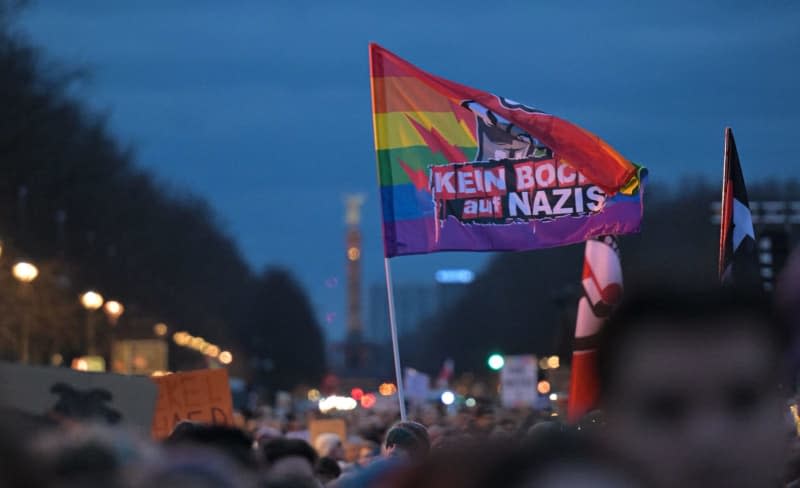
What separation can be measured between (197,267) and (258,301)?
4742cm

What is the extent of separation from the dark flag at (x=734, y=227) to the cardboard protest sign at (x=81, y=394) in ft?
11.8

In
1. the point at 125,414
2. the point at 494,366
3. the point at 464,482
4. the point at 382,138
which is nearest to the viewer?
the point at 464,482

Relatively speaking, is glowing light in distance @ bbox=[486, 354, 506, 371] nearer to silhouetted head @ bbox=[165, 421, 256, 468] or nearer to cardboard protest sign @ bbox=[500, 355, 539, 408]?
cardboard protest sign @ bbox=[500, 355, 539, 408]

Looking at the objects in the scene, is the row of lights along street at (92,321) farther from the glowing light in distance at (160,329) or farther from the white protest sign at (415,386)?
the white protest sign at (415,386)

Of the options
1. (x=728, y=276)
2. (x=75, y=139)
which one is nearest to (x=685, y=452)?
(x=728, y=276)

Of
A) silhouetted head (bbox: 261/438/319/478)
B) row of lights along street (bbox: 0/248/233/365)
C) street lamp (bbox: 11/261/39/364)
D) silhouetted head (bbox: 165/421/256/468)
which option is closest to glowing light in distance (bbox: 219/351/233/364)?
row of lights along street (bbox: 0/248/233/365)

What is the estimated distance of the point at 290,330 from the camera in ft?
518

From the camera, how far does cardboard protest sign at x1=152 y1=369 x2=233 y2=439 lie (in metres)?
12.8

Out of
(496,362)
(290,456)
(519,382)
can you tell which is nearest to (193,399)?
(290,456)

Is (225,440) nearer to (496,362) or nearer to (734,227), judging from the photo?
(734,227)

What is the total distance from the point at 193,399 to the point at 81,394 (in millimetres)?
3580

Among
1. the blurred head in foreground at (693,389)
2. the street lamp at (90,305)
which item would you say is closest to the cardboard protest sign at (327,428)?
the blurred head in foreground at (693,389)

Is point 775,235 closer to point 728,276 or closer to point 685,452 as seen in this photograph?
point 728,276

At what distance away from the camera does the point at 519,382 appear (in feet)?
115
